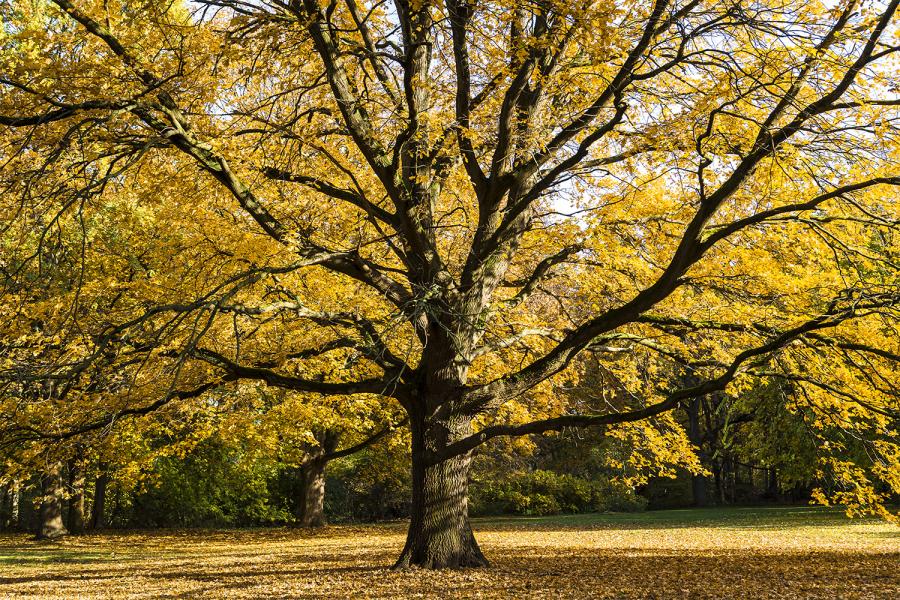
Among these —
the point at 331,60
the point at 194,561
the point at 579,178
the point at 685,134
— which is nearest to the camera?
the point at 685,134

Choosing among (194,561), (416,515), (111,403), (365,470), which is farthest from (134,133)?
(365,470)

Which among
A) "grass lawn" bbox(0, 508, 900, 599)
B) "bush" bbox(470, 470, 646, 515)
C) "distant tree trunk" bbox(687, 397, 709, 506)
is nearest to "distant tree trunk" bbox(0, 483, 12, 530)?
"grass lawn" bbox(0, 508, 900, 599)

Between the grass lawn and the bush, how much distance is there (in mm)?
9792

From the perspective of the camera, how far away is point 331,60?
28.9 feet

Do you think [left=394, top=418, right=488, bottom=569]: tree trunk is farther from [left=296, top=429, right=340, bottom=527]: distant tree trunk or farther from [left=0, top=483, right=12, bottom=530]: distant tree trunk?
[left=0, top=483, right=12, bottom=530]: distant tree trunk

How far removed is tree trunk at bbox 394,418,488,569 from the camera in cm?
977

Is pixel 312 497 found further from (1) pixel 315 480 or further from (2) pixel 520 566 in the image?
(2) pixel 520 566

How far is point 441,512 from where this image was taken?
388 inches

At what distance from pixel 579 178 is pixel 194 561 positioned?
1027 centimetres

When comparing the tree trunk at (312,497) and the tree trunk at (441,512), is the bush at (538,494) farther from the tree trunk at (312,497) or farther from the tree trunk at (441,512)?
the tree trunk at (441,512)

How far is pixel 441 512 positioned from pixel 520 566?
1790 millimetres

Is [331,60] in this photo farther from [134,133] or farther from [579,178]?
[579,178]

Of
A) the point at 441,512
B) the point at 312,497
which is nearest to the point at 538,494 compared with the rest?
the point at 312,497

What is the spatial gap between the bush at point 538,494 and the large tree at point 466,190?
19705 millimetres
